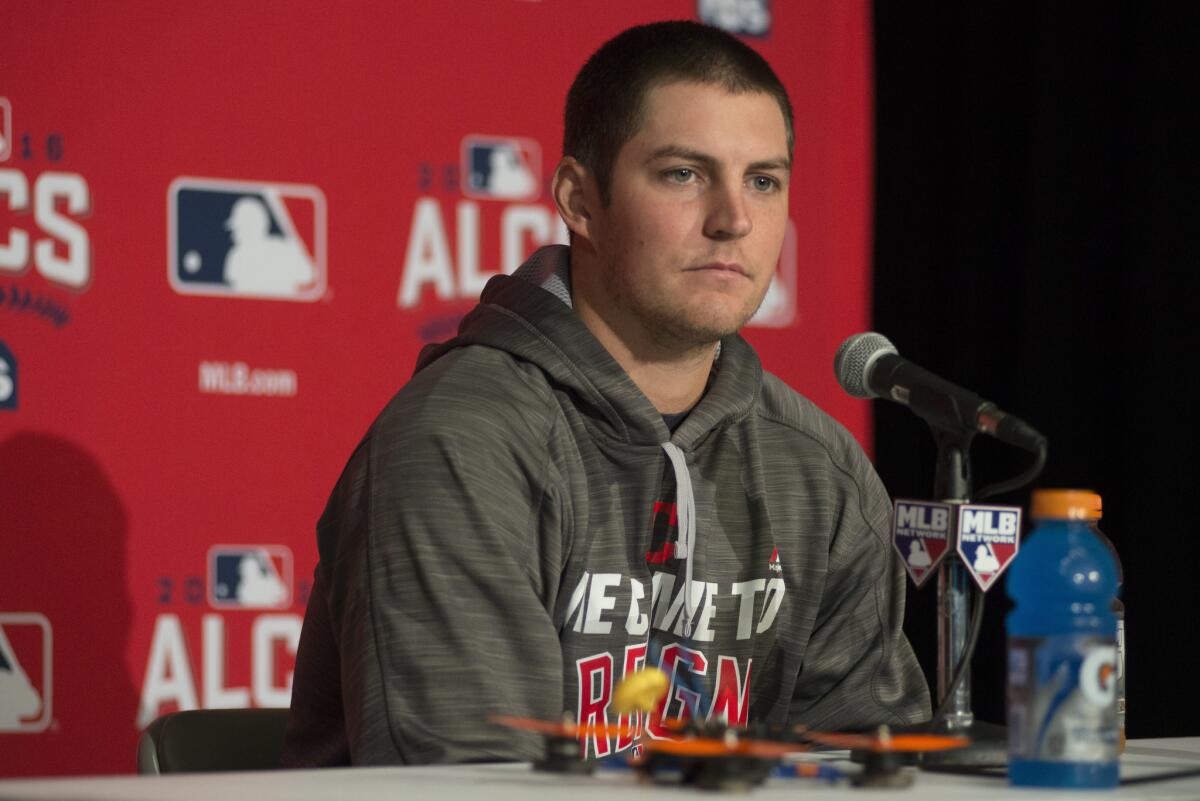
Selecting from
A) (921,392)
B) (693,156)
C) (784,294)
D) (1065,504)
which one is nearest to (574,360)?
(693,156)

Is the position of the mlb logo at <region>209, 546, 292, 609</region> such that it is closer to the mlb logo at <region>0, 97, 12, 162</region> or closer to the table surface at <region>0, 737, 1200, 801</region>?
the mlb logo at <region>0, 97, 12, 162</region>

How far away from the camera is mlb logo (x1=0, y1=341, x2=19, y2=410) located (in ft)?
7.76

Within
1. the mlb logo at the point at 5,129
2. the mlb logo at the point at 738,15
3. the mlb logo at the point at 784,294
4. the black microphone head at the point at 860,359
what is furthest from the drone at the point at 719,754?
the mlb logo at the point at 738,15

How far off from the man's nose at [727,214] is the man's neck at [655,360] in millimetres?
154

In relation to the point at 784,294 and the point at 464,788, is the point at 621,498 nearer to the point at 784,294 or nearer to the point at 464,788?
the point at 464,788

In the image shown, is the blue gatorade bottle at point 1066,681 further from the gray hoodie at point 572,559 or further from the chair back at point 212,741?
the chair back at point 212,741

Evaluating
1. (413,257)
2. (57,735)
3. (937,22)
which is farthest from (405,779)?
(937,22)

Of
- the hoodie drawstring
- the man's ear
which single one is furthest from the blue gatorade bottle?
the man's ear

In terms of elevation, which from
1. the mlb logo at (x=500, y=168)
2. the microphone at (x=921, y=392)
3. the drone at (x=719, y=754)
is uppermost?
the mlb logo at (x=500, y=168)

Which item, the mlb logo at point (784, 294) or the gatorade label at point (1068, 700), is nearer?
the gatorade label at point (1068, 700)

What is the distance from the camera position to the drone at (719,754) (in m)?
0.98

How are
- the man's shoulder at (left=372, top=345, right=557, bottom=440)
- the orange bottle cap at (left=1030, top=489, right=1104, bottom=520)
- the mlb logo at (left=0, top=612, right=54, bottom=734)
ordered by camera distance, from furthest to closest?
the mlb logo at (left=0, top=612, right=54, bottom=734) < the man's shoulder at (left=372, top=345, right=557, bottom=440) < the orange bottle cap at (left=1030, top=489, right=1104, bottom=520)

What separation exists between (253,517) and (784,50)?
4.35 ft

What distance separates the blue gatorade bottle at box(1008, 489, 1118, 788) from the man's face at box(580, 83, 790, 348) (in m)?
0.70
